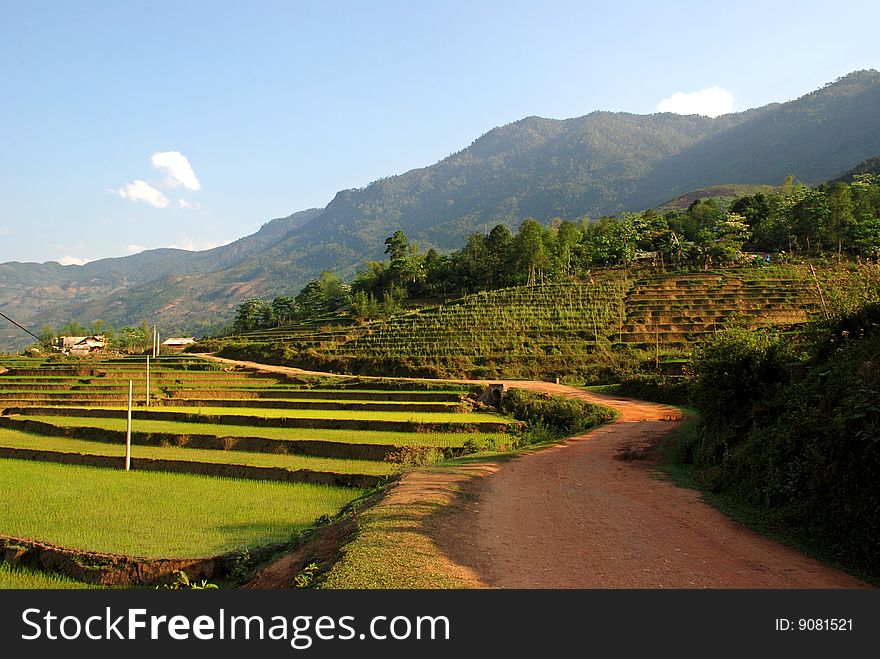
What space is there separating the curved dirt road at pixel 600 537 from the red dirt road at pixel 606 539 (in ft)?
0.05

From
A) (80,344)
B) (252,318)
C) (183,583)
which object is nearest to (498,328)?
(183,583)

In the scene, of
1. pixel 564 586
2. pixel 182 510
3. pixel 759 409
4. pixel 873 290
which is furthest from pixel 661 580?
pixel 182 510

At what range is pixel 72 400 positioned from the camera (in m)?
31.4

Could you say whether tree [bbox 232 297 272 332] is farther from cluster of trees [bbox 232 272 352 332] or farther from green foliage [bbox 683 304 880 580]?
green foliage [bbox 683 304 880 580]

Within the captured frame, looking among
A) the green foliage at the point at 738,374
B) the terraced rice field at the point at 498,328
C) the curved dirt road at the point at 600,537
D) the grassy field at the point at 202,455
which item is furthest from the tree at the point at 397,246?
the curved dirt road at the point at 600,537

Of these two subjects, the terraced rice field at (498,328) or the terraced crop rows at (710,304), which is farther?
the terraced rice field at (498,328)

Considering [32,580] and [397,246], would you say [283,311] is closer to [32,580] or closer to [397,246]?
[397,246]

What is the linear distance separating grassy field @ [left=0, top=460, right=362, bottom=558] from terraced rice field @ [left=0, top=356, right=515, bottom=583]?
0.04 meters

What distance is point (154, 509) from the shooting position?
12836 mm

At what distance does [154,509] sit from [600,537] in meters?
10.5

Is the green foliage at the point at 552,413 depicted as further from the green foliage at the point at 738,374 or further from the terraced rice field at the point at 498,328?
the terraced rice field at the point at 498,328

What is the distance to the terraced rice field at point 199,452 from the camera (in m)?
11.5

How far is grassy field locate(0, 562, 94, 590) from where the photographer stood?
8828 millimetres

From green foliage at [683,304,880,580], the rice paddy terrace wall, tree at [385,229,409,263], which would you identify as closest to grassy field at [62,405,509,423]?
green foliage at [683,304,880,580]
